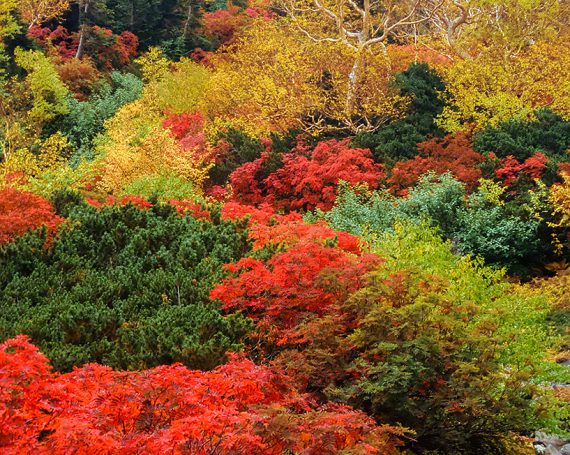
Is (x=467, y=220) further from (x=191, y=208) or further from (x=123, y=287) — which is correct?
(x=123, y=287)

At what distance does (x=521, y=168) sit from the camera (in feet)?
60.3

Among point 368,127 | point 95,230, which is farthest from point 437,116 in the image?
point 95,230

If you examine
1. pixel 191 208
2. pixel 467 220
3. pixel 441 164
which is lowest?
pixel 191 208

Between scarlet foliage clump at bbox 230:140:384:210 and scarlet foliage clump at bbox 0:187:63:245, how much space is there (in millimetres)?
7729

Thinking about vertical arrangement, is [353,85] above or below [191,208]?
above

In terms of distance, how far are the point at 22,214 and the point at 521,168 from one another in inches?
501

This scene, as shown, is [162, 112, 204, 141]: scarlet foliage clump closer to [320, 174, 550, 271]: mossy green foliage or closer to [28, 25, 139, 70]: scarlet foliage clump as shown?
[28, 25, 139, 70]: scarlet foliage clump

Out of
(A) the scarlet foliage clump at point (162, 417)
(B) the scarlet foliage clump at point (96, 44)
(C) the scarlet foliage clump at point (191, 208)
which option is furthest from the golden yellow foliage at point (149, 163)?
(B) the scarlet foliage clump at point (96, 44)

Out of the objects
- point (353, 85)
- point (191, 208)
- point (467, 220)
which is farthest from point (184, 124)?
point (467, 220)

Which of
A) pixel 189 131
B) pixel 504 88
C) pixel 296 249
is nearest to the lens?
pixel 296 249

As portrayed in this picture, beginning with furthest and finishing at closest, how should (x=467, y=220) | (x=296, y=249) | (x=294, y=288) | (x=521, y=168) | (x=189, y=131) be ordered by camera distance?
(x=189, y=131)
(x=521, y=168)
(x=467, y=220)
(x=296, y=249)
(x=294, y=288)

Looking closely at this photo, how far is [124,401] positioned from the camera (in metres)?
5.97

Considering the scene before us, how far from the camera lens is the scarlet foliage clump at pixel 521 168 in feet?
59.2

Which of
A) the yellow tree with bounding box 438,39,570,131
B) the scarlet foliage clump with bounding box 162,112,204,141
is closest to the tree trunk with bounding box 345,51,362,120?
the yellow tree with bounding box 438,39,570,131
